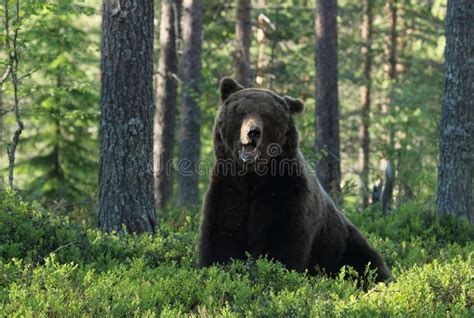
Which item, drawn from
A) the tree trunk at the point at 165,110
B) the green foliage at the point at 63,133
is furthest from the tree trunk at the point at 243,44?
the green foliage at the point at 63,133

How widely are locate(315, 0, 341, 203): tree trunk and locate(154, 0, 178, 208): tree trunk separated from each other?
482 cm

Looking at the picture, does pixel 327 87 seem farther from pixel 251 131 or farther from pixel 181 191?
pixel 251 131

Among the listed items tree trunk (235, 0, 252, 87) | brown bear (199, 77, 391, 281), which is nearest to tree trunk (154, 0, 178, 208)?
tree trunk (235, 0, 252, 87)

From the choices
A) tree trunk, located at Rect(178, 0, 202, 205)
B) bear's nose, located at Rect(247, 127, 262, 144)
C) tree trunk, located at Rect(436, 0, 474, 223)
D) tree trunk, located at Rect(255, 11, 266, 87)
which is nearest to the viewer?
bear's nose, located at Rect(247, 127, 262, 144)

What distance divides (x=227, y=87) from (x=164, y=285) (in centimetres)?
265

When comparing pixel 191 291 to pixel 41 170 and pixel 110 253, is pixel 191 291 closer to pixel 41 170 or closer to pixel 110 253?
pixel 110 253

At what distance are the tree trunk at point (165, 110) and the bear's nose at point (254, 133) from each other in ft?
43.7

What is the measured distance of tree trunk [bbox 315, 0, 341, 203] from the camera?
55.9 ft

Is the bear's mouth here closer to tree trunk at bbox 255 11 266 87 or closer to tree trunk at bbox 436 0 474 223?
tree trunk at bbox 436 0 474 223

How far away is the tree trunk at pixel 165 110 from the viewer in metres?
19.8

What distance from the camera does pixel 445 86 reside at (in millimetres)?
11305

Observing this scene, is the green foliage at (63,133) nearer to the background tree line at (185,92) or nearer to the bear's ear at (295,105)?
the background tree line at (185,92)

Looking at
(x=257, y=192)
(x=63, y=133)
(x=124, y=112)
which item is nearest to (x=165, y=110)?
(x=63, y=133)

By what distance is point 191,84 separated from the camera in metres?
19.0
